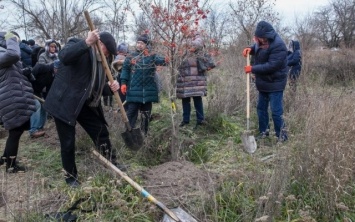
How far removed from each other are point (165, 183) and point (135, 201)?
466 mm

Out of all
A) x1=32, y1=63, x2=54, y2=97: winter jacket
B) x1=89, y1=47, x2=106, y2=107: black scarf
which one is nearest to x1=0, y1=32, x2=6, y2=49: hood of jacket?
x1=32, y1=63, x2=54, y2=97: winter jacket

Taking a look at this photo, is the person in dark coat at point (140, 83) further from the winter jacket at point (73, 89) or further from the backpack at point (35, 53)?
the backpack at point (35, 53)

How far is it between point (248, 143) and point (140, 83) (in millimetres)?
1675

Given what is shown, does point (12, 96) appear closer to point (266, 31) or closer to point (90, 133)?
point (90, 133)

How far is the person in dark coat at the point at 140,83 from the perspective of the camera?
15.8ft

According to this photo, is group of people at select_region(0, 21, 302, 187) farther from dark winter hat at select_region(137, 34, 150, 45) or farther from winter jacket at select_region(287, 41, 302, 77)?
winter jacket at select_region(287, 41, 302, 77)

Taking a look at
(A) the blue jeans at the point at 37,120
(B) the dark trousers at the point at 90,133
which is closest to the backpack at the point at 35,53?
(A) the blue jeans at the point at 37,120

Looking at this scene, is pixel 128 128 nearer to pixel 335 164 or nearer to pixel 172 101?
pixel 172 101

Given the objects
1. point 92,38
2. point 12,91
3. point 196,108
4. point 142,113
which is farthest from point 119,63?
point 92,38

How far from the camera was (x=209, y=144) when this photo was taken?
191 inches

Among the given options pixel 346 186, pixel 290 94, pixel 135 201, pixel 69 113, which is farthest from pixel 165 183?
pixel 290 94

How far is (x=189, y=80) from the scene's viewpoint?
17.8 feet

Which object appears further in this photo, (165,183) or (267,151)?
(267,151)

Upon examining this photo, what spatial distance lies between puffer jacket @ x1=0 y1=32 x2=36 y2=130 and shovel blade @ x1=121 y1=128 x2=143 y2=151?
1.12 m
